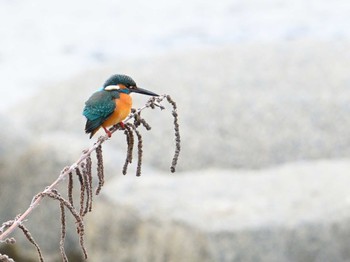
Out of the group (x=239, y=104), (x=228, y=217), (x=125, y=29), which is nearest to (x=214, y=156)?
(x=239, y=104)

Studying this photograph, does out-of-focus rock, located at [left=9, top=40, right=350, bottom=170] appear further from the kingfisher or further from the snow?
the kingfisher

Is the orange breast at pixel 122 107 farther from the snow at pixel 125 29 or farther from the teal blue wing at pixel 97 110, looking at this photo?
the snow at pixel 125 29

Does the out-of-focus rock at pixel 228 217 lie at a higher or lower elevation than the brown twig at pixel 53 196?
lower

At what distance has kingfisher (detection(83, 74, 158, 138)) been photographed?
2.20 meters

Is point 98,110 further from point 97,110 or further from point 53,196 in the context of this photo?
Result: point 53,196

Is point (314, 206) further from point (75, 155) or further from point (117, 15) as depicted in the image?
point (117, 15)

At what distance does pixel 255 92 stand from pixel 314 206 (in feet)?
9.50

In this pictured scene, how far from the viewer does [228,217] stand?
20.2 ft

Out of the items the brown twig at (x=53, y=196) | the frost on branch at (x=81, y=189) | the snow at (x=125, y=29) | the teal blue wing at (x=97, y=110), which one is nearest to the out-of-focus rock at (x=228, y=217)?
the teal blue wing at (x=97, y=110)

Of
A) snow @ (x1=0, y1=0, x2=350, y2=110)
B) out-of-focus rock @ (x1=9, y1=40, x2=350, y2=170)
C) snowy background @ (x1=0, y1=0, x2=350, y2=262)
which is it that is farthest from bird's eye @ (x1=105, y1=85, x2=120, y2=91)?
snow @ (x1=0, y1=0, x2=350, y2=110)

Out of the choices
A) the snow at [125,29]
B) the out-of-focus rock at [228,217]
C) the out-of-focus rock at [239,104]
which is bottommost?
the out-of-focus rock at [228,217]

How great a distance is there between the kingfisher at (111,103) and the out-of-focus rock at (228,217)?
3722 millimetres

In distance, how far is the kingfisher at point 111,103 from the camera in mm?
2195

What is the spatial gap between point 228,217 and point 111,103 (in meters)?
4.01
